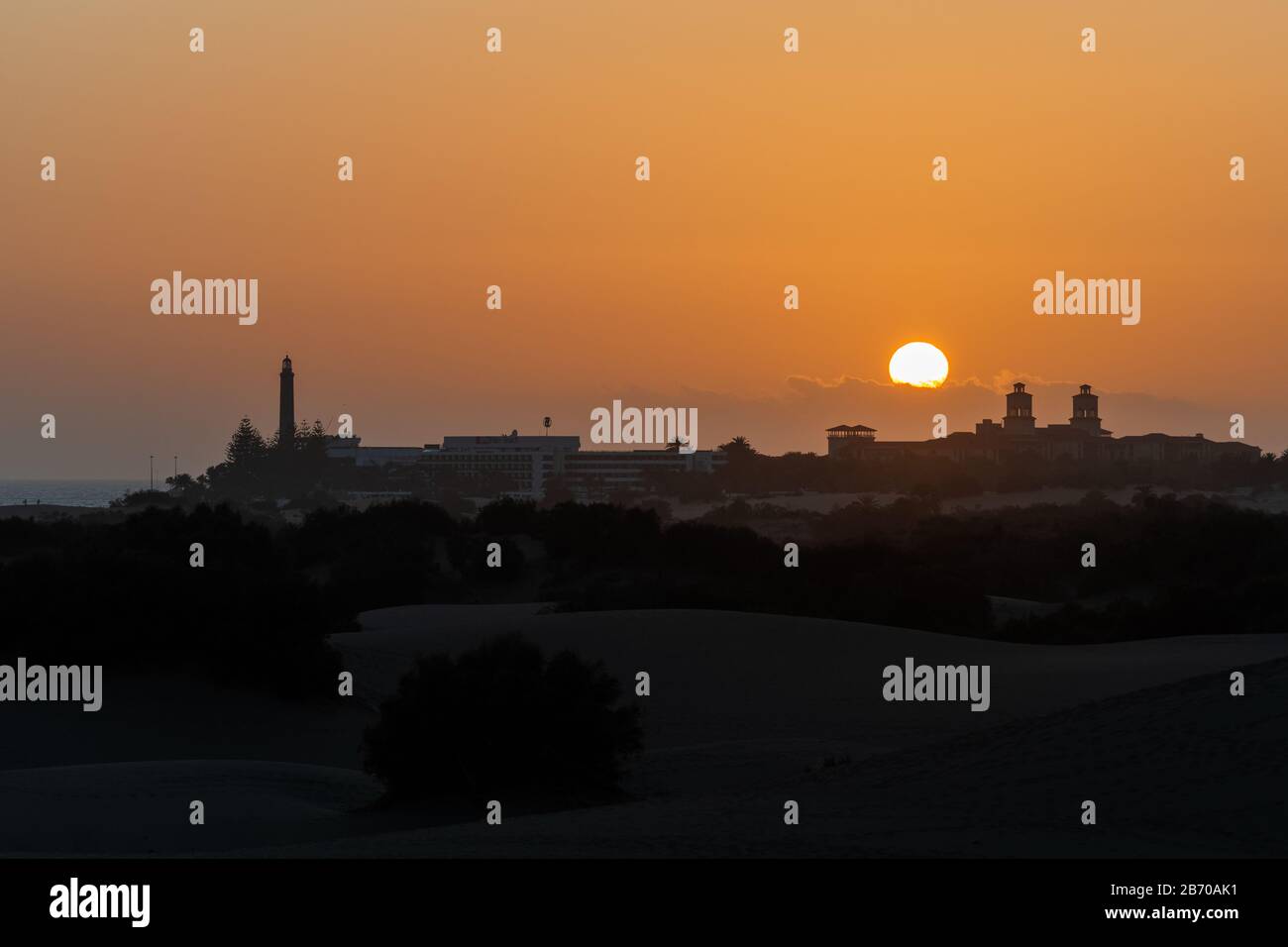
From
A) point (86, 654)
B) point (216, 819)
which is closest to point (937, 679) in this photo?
point (86, 654)

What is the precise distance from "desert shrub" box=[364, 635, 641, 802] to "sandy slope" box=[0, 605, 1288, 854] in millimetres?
703

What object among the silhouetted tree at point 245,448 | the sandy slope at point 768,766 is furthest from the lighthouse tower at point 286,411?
the sandy slope at point 768,766

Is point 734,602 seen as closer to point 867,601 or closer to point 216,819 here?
point 867,601

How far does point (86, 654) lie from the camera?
81.9 ft

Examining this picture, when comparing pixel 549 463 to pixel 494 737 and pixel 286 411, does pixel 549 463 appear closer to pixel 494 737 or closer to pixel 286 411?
pixel 286 411

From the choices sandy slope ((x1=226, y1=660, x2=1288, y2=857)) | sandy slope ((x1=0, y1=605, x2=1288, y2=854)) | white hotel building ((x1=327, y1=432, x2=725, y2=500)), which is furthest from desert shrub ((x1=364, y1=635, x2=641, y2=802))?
white hotel building ((x1=327, y1=432, x2=725, y2=500))

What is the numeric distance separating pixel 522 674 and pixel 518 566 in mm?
32869

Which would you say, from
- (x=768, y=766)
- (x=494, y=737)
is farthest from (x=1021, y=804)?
(x=768, y=766)

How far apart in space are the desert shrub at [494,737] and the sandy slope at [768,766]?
2.31 feet

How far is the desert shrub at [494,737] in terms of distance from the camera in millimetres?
17719

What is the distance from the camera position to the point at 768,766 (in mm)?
20062

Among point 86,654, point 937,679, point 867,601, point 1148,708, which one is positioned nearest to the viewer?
point 1148,708
